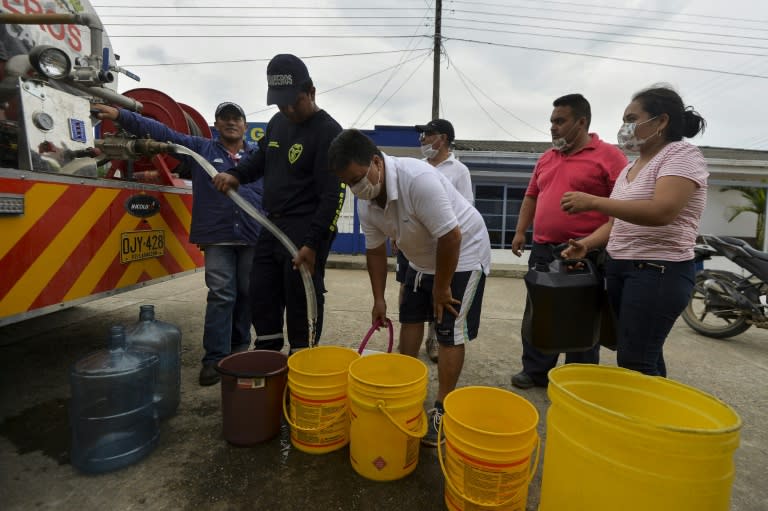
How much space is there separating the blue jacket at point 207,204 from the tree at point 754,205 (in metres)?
16.3

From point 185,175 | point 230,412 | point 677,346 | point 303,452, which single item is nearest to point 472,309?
point 303,452

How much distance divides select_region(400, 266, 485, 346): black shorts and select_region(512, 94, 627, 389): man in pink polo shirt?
539mm

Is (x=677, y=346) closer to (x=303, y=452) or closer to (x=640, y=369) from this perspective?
(x=640, y=369)

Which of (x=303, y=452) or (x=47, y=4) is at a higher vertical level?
(x=47, y=4)

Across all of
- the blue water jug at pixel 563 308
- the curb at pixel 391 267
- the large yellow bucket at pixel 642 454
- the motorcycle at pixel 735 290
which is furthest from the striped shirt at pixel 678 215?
the curb at pixel 391 267

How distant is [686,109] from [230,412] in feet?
8.26

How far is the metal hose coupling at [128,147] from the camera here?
2525 mm

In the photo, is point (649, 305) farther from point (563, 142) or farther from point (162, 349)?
point (162, 349)

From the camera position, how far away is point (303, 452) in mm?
1930

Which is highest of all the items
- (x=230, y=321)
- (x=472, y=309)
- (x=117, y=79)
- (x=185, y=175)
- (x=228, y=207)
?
(x=117, y=79)

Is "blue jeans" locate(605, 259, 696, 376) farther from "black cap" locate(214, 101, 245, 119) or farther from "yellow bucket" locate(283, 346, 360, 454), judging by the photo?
"black cap" locate(214, 101, 245, 119)

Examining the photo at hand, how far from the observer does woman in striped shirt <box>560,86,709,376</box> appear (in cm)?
160

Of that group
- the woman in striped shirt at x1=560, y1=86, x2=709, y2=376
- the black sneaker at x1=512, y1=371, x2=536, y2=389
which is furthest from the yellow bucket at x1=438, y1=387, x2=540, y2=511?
the black sneaker at x1=512, y1=371, x2=536, y2=389

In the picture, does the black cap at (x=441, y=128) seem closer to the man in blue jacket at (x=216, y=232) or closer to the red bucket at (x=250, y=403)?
the man in blue jacket at (x=216, y=232)
